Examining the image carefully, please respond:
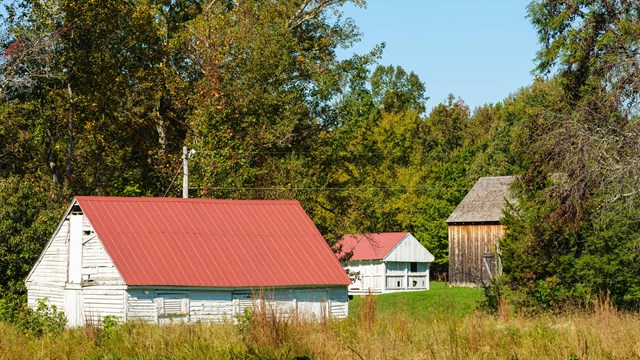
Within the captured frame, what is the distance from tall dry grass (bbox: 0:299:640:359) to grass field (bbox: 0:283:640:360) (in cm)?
2

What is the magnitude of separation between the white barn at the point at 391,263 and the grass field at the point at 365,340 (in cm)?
4451

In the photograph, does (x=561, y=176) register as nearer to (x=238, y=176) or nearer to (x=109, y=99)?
(x=238, y=176)

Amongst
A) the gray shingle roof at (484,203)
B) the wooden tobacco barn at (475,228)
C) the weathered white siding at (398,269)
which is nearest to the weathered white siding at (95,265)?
the wooden tobacco barn at (475,228)

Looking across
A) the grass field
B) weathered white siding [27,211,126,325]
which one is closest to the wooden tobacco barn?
weathered white siding [27,211,126,325]

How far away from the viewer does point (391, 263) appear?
63.4 meters

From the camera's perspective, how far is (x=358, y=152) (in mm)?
43375

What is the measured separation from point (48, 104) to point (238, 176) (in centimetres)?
892

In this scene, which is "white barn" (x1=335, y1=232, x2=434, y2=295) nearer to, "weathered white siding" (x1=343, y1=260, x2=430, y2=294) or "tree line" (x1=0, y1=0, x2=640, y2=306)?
"weathered white siding" (x1=343, y1=260, x2=430, y2=294)

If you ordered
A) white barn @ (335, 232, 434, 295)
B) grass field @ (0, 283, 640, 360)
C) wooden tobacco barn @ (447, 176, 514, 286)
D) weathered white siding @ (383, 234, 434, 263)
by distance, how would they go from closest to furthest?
grass field @ (0, 283, 640, 360) → wooden tobacco barn @ (447, 176, 514, 286) → white barn @ (335, 232, 434, 295) → weathered white siding @ (383, 234, 434, 263)

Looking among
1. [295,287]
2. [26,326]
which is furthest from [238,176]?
[26,326]

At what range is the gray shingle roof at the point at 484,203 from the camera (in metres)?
54.9

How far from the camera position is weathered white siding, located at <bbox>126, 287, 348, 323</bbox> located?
26.9m

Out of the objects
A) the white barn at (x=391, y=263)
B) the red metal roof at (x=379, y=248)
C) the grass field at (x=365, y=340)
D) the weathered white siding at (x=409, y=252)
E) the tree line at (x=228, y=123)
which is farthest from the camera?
the weathered white siding at (x=409, y=252)

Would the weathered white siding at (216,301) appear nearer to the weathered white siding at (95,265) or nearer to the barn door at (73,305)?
the weathered white siding at (95,265)
